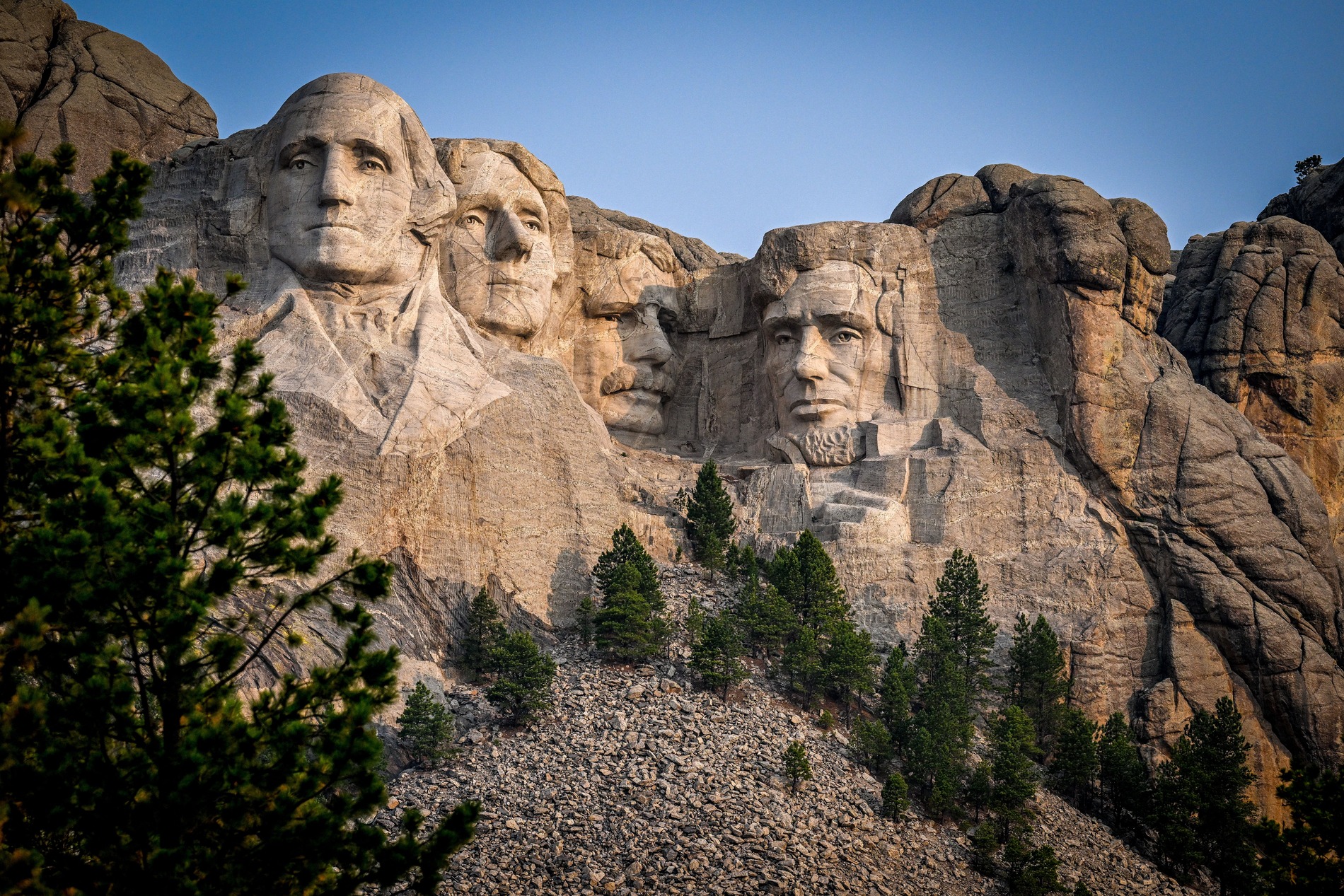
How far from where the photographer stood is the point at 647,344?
3888 cm

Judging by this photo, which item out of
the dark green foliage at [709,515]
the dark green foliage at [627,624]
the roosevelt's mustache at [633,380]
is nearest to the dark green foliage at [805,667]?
the dark green foliage at [627,624]

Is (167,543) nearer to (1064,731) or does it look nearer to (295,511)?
(295,511)

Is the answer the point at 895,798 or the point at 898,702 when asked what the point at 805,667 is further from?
the point at 895,798

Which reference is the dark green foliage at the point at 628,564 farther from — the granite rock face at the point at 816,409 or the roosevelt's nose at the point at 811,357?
the roosevelt's nose at the point at 811,357

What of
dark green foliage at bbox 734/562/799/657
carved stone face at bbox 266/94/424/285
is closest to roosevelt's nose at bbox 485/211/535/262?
carved stone face at bbox 266/94/424/285

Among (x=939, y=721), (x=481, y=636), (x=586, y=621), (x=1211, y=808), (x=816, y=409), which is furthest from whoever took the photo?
(x=816, y=409)

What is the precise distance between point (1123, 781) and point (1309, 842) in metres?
4.67

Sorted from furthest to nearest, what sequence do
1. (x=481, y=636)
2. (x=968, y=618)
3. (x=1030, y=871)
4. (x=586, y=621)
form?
(x=968, y=618) → (x=586, y=621) → (x=481, y=636) → (x=1030, y=871)

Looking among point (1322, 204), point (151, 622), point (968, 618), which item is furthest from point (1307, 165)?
point (151, 622)

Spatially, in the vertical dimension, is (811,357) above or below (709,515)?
above

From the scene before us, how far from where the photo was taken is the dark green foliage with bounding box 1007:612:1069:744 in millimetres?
30875

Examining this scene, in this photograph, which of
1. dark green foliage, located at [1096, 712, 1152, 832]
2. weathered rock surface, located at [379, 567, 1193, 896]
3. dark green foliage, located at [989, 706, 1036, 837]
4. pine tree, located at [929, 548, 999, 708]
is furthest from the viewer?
pine tree, located at [929, 548, 999, 708]

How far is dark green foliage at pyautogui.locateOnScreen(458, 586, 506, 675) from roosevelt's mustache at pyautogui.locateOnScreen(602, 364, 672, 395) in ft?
32.8

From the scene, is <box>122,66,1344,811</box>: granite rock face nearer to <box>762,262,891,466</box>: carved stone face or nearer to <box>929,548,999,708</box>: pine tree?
<box>762,262,891,466</box>: carved stone face
